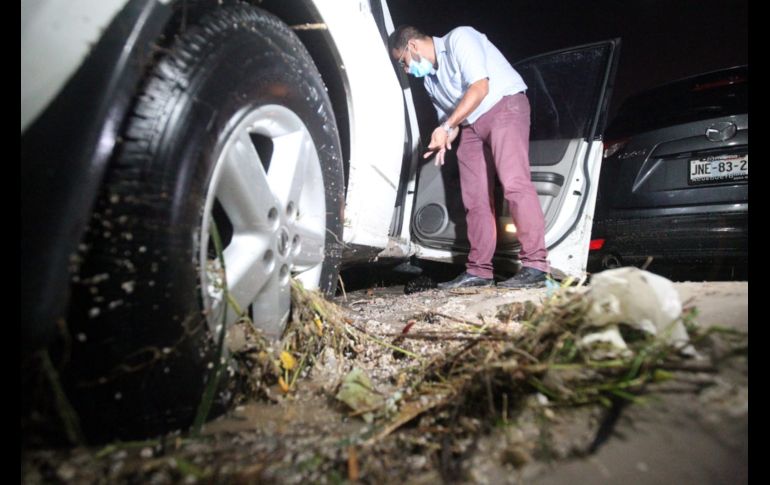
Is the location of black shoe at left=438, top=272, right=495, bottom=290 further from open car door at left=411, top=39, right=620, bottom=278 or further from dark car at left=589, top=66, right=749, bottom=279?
dark car at left=589, top=66, right=749, bottom=279

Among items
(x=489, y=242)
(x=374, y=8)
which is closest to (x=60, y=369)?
(x=374, y=8)

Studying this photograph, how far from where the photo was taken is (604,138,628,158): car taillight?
273 cm

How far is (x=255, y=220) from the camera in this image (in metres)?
1.00

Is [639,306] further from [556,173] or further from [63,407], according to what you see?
[556,173]

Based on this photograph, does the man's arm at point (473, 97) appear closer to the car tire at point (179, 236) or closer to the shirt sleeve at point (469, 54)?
the shirt sleeve at point (469, 54)

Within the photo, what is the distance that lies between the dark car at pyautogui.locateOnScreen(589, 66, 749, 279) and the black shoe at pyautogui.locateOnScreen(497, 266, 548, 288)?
0.80 m

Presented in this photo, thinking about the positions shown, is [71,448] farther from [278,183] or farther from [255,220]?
[278,183]

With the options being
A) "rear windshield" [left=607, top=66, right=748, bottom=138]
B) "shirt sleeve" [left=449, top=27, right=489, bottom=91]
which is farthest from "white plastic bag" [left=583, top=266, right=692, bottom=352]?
"rear windshield" [left=607, top=66, right=748, bottom=138]

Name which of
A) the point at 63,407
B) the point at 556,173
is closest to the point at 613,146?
the point at 556,173

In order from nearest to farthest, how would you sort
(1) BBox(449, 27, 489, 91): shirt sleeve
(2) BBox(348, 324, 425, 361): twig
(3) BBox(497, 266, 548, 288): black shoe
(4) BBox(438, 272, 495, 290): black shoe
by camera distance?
1. (2) BBox(348, 324, 425, 361): twig
2. (3) BBox(497, 266, 548, 288): black shoe
3. (1) BBox(449, 27, 489, 91): shirt sleeve
4. (4) BBox(438, 272, 495, 290): black shoe

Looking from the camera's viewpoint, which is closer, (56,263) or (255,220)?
(56,263)

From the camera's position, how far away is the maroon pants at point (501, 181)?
2.32m

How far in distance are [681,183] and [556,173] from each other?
2.58 feet

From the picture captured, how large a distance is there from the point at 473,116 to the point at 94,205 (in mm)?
2388
